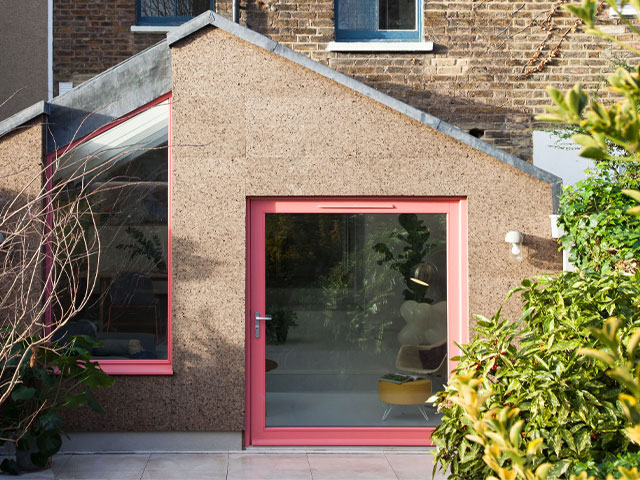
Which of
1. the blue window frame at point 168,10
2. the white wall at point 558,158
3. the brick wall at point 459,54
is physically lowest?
the white wall at point 558,158

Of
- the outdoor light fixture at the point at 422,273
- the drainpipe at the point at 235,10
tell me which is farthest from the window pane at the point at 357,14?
the outdoor light fixture at the point at 422,273

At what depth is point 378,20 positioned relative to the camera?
9133 mm

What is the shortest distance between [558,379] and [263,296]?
2845 millimetres

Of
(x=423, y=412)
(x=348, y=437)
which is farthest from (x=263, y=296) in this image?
(x=423, y=412)

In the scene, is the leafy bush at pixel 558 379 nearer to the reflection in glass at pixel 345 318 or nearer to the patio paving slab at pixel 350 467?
the patio paving slab at pixel 350 467

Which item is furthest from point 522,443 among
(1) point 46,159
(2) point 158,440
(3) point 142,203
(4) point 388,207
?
(1) point 46,159

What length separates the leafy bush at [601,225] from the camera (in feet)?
19.1

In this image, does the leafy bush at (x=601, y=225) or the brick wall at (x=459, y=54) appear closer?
the leafy bush at (x=601, y=225)

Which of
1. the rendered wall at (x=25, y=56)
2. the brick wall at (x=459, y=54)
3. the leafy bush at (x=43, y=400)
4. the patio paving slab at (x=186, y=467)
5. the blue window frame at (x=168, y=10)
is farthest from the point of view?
the rendered wall at (x=25, y=56)

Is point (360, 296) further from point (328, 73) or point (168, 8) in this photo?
point (168, 8)

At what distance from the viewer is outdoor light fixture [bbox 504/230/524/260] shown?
640cm

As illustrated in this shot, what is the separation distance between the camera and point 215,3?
29.3 ft

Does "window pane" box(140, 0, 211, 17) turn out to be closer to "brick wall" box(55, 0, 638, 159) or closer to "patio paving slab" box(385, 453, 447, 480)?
"brick wall" box(55, 0, 638, 159)

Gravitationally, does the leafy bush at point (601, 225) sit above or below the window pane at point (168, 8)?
below
